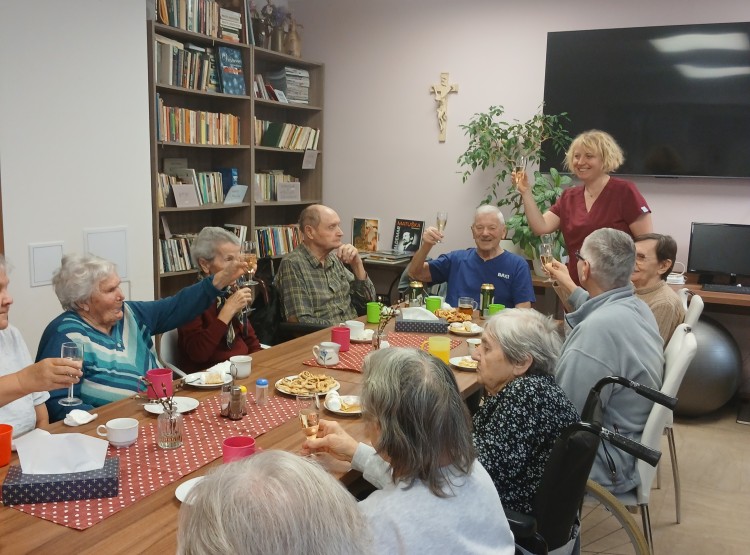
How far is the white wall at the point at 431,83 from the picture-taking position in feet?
15.4

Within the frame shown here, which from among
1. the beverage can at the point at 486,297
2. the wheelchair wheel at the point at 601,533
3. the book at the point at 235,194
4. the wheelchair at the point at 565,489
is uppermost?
the book at the point at 235,194

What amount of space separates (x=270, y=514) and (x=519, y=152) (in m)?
4.58

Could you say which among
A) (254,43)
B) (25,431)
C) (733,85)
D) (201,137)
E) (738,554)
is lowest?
(738,554)

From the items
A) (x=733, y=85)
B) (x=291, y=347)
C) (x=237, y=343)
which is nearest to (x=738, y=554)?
(x=291, y=347)

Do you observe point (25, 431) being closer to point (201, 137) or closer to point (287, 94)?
point (201, 137)

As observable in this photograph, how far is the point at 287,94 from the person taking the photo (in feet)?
18.4

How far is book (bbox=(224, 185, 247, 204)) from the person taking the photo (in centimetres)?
509

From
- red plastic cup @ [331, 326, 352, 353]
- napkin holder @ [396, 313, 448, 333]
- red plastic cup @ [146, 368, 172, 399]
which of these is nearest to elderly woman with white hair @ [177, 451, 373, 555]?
red plastic cup @ [146, 368, 172, 399]

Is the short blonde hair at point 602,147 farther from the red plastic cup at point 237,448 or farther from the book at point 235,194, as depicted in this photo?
the red plastic cup at point 237,448

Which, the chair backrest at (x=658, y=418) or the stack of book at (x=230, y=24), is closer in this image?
the chair backrest at (x=658, y=418)

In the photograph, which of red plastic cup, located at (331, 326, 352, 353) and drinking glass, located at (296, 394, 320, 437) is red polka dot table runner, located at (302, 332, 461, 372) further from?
drinking glass, located at (296, 394, 320, 437)

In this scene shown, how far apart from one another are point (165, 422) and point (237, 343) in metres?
1.30

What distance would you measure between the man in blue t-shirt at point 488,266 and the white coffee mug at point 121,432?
2.25m

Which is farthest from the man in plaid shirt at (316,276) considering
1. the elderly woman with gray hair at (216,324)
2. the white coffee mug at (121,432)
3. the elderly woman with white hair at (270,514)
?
the elderly woman with white hair at (270,514)
